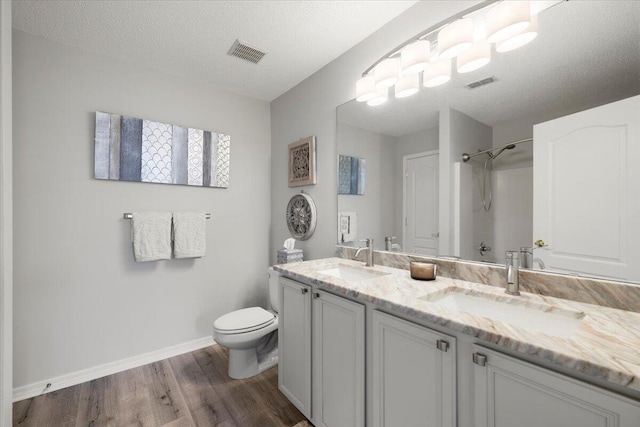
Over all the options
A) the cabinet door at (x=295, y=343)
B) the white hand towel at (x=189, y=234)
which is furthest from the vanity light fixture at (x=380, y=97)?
the white hand towel at (x=189, y=234)

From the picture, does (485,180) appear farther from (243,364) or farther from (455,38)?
(243,364)

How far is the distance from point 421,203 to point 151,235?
2020 mm

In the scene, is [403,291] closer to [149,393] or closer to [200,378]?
[200,378]

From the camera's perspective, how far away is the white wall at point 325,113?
1589 mm

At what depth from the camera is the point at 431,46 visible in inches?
59.8

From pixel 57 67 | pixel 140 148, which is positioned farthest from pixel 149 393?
pixel 57 67

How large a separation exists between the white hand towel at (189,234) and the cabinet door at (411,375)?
1765 millimetres

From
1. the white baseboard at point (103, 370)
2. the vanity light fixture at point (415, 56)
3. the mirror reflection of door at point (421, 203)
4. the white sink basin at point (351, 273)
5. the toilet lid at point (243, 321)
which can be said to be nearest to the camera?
the vanity light fixture at point (415, 56)

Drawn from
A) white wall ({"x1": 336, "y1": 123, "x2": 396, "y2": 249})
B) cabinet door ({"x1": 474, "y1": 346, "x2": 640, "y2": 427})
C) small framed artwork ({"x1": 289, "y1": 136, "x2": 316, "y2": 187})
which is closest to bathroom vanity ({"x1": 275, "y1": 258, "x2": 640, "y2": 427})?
cabinet door ({"x1": 474, "y1": 346, "x2": 640, "y2": 427})

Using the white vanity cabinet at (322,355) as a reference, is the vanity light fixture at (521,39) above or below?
above

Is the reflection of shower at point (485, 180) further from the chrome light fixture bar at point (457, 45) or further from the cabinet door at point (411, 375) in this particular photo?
the cabinet door at point (411, 375)

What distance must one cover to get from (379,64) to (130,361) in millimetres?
2838

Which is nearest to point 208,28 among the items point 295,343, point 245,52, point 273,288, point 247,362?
point 245,52

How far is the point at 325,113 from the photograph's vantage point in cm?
218
